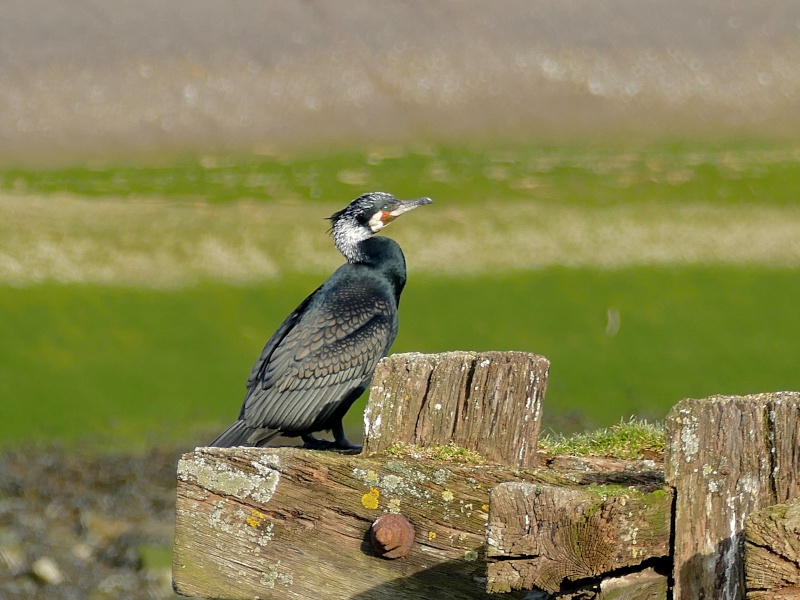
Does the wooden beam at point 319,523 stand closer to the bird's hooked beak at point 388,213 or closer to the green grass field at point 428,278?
the bird's hooked beak at point 388,213

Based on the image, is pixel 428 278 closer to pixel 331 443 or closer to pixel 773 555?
pixel 331 443

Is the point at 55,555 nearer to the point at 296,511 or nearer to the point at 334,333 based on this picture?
the point at 334,333

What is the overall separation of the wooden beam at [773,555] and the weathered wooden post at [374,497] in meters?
0.73

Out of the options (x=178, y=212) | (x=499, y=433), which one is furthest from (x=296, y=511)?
(x=178, y=212)

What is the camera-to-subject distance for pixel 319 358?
7367 mm

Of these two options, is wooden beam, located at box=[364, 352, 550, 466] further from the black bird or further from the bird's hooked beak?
the bird's hooked beak

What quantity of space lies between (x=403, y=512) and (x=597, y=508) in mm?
605

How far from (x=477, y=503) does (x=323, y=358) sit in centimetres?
467

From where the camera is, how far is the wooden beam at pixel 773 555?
2.06 meters

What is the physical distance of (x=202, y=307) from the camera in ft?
51.9

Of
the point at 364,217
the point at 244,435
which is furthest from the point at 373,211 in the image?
the point at 244,435

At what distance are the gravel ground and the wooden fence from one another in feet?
24.4

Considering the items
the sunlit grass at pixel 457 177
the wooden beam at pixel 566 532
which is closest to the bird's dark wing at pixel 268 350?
the wooden beam at pixel 566 532

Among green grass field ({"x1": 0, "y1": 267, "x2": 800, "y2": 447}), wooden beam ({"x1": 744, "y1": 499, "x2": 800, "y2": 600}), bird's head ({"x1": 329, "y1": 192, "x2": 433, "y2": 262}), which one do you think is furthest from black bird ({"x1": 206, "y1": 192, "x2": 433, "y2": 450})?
wooden beam ({"x1": 744, "y1": 499, "x2": 800, "y2": 600})
